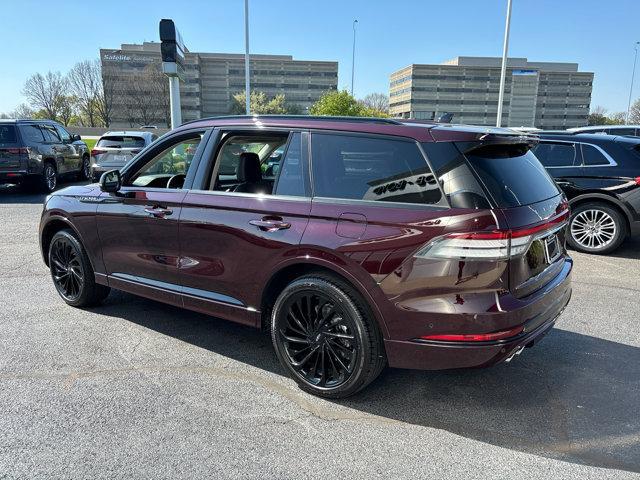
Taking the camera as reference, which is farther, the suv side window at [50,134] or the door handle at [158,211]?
the suv side window at [50,134]

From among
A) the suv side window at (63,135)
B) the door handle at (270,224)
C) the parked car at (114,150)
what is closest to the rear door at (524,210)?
the door handle at (270,224)

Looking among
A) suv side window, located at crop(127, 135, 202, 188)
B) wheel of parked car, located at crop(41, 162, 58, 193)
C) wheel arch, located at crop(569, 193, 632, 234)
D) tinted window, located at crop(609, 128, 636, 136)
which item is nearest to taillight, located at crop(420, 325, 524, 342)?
suv side window, located at crop(127, 135, 202, 188)

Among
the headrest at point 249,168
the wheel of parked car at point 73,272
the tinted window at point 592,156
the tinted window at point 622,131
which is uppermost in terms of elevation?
the tinted window at point 622,131

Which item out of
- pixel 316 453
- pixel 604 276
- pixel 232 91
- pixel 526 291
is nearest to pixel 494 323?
pixel 526 291

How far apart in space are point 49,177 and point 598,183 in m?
13.0

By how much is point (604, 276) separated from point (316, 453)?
5.09m

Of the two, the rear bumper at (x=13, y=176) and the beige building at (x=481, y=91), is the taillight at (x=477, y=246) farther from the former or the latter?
the beige building at (x=481, y=91)

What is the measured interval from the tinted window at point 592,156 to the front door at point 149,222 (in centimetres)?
606

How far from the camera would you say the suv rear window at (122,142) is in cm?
1353

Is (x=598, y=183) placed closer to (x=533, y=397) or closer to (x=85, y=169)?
(x=533, y=397)

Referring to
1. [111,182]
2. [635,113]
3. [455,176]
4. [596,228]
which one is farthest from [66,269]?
[635,113]

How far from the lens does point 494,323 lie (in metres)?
2.60

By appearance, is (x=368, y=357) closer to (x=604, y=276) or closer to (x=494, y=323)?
(x=494, y=323)

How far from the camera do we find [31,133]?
41.1 feet
